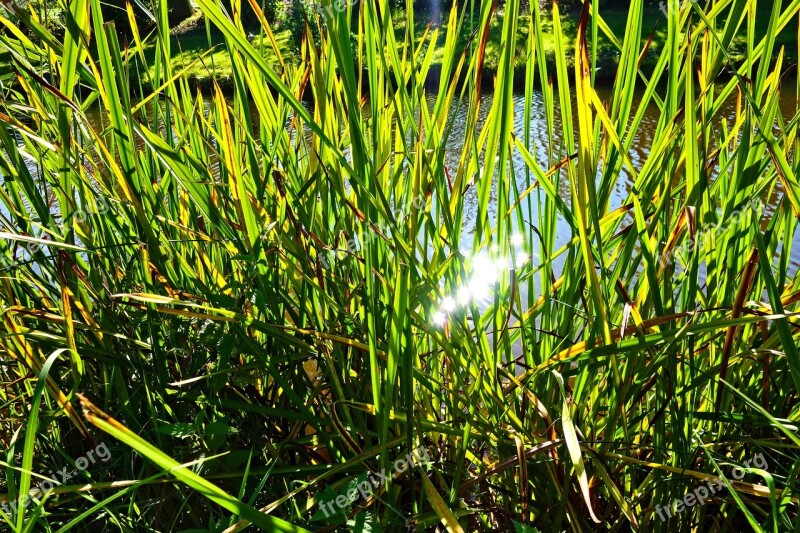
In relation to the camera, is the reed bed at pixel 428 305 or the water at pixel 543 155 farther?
the water at pixel 543 155

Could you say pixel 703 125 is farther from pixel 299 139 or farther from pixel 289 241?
pixel 299 139

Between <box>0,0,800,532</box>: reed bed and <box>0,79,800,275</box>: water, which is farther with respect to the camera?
<box>0,79,800,275</box>: water

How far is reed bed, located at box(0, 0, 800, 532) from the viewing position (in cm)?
65

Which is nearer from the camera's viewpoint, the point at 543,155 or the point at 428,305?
the point at 428,305

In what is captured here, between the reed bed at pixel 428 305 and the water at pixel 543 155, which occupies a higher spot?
the reed bed at pixel 428 305

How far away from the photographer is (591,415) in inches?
32.3

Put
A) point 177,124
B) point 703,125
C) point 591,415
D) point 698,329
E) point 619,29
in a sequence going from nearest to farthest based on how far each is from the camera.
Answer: point 698,329 < point 703,125 < point 591,415 < point 177,124 < point 619,29

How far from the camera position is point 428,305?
0.69m

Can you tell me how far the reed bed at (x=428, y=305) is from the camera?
2.12 feet

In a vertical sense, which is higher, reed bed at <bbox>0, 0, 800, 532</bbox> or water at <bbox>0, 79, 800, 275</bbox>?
reed bed at <bbox>0, 0, 800, 532</bbox>

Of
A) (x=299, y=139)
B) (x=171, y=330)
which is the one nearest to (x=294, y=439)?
(x=171, y=330)

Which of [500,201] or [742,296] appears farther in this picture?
[500,201]

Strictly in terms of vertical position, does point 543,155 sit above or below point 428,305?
below

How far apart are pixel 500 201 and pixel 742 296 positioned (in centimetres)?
27
